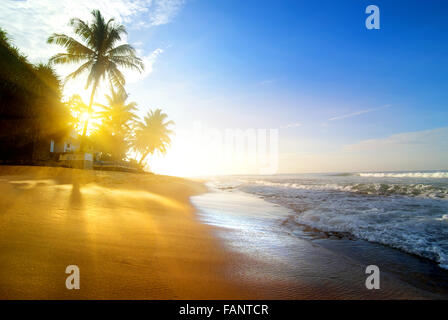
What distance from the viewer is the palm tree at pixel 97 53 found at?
A: 15.9 metres

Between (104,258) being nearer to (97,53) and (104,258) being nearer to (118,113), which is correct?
(97,53)

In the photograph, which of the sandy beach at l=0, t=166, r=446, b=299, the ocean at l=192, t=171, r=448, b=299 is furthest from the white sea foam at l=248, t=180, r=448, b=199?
the sandy beach at l=0, t=166, r=446, b=299

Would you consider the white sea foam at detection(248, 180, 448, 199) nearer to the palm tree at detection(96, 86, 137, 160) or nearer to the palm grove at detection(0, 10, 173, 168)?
the palm grove at detection(0, 10, 173, 168)

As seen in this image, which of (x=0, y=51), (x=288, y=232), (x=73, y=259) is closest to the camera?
(x=73, y=259)

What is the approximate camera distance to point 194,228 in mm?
3309

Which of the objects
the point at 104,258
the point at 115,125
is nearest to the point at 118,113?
the point at 115,125

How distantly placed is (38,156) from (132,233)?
2026 cm

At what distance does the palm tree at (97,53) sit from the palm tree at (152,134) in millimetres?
13935

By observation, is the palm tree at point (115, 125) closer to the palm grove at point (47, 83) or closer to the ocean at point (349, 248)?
the palm grove at point (47, 83)

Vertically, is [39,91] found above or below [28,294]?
above

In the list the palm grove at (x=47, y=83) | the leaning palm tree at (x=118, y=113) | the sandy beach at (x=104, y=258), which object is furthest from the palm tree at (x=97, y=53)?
the sandy beach at (x=104, y=258)

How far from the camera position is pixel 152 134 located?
102 ft
